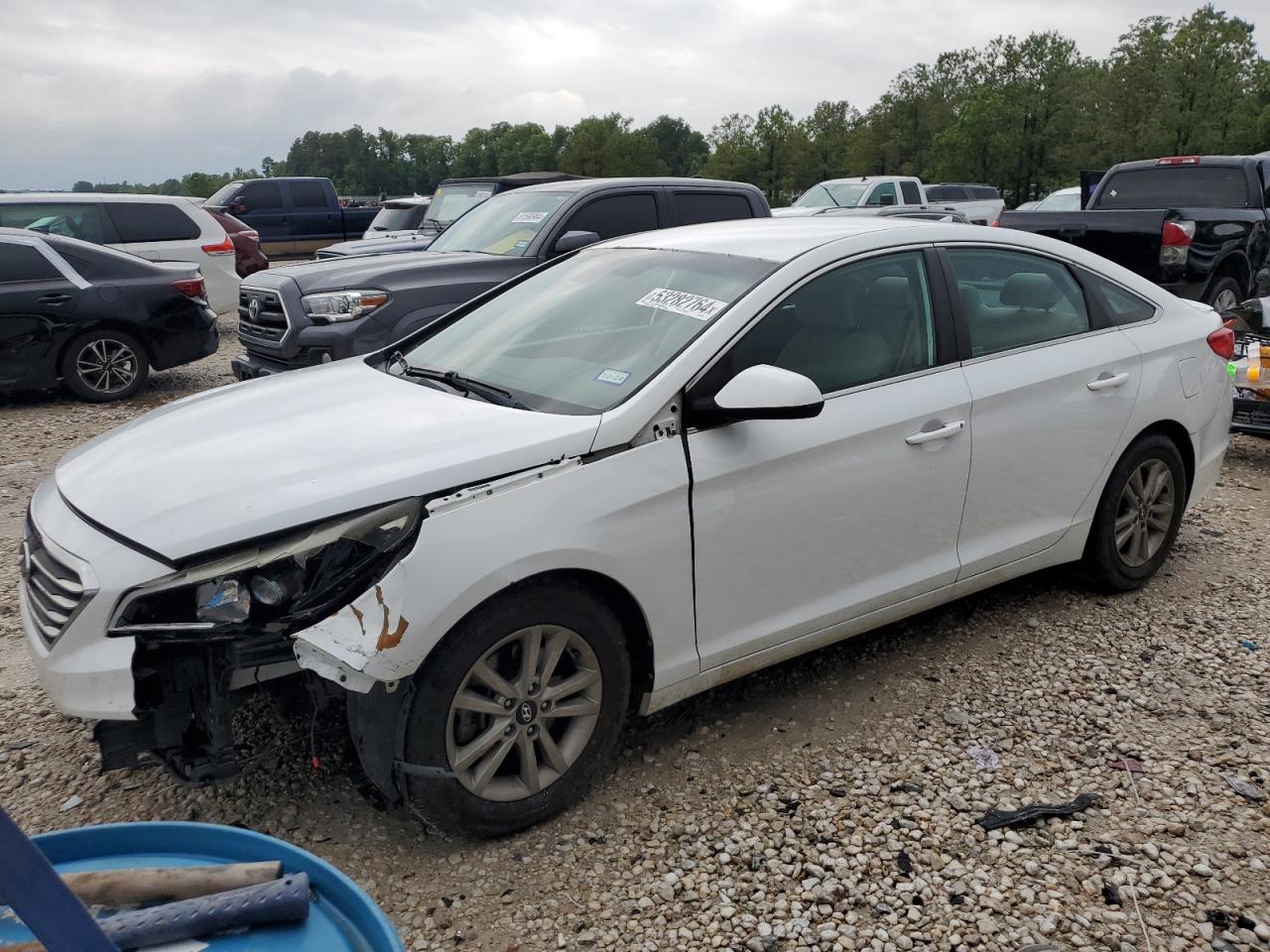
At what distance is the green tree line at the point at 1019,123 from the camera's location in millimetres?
37969

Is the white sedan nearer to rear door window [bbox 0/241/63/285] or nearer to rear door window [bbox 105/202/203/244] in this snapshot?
rear door window [bbox 0/241/63/285]

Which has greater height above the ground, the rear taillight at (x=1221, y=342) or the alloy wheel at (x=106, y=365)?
the rear taillight at (x=1221, y=342)

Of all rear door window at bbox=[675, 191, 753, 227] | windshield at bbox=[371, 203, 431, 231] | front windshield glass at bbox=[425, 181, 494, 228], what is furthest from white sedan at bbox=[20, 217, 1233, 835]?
windshield at bbox=[371, 203, 431, 231]

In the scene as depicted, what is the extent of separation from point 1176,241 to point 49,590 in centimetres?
1023

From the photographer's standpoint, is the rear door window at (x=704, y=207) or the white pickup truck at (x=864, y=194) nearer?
the rear door window at (x=704, y=207)

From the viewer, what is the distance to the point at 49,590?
113 inches

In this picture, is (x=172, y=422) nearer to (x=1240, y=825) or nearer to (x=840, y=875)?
(x=840, y=875)

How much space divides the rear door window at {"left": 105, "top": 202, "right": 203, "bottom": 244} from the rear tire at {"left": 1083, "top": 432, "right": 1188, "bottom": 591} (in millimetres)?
11107

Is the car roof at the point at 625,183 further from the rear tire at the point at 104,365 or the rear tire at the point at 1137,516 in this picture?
the rear tire at the point at 1137,516

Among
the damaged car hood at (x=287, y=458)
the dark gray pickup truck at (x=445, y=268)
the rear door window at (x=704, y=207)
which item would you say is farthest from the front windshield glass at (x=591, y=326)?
the rear door window at (x=704, y=207)

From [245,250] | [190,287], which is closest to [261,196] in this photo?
[245,250]

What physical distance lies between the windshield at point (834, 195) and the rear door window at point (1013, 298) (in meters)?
15.8

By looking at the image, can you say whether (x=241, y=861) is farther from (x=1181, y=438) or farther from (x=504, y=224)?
(x=504, y=224)

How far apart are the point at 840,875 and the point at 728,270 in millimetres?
1986
